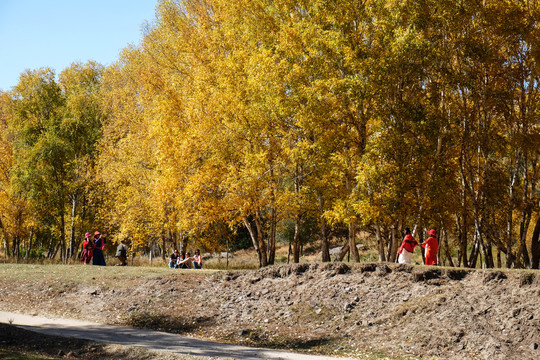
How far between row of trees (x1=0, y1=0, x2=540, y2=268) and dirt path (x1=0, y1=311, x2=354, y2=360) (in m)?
6.57

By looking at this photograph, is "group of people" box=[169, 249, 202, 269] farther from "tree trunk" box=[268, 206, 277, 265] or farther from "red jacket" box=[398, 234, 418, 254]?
"red jacket" box=[398, 234, 418, 254]

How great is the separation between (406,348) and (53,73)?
3536 centimetres

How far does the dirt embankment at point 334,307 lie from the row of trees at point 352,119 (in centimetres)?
322

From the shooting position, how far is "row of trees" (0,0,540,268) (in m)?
17.8

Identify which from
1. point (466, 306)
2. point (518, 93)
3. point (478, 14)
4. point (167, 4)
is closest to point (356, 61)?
point (478, 14)

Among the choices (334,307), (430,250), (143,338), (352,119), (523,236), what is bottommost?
(143,338)

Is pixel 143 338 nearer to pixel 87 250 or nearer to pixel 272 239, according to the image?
pixel 272 239

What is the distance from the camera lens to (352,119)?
1898 centimetres

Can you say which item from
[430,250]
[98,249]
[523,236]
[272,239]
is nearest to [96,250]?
[98,249]

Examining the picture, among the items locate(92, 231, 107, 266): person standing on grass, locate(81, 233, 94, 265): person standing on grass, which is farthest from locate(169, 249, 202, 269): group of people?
locate(81, 233, 94, 265): person standing on grass

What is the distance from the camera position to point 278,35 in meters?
21.7

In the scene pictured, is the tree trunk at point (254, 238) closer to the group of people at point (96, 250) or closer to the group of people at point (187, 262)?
the group of people at point (187, 262)

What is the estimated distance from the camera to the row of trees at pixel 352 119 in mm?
17750

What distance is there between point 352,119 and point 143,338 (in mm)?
10422
